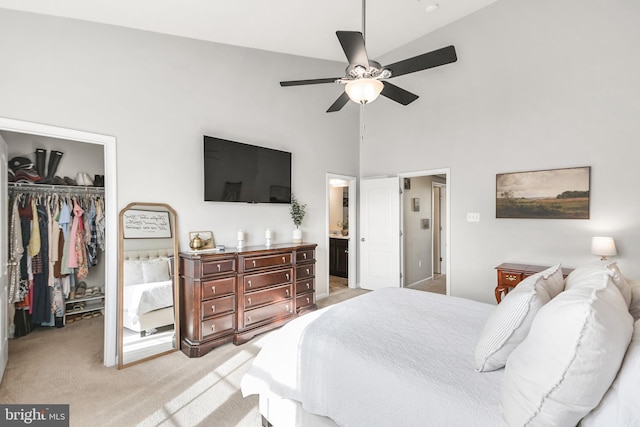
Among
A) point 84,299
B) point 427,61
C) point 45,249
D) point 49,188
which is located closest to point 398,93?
point 427,61

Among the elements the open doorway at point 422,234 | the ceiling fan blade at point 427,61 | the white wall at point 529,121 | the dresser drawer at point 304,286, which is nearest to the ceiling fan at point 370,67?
the ceiling fan blade at point 427,61

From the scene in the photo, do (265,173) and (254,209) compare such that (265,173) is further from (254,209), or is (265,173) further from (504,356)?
(504,356)

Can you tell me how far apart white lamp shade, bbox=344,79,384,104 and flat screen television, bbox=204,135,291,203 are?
1.80 m

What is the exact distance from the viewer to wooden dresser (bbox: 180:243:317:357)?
2.90 meters

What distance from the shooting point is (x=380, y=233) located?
514 cm

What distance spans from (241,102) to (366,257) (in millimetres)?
3251

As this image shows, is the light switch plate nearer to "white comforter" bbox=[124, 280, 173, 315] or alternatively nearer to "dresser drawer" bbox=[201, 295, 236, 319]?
"dresser drawer" bbox=[201, 295, 236, 319]

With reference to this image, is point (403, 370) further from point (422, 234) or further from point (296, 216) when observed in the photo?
point (422, 234)

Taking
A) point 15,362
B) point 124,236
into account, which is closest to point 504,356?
point 124,236

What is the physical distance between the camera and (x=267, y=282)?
342 centimetres

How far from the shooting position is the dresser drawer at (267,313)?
3.25 m

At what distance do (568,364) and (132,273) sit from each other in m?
3.18

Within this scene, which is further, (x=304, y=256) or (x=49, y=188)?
(x=304, y=256)

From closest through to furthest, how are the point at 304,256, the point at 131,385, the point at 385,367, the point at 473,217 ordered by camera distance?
1. the point at 385,367
2. the point at 131,385
3. the point at 304,256
4. the point at 473,217
